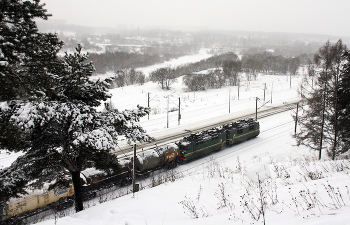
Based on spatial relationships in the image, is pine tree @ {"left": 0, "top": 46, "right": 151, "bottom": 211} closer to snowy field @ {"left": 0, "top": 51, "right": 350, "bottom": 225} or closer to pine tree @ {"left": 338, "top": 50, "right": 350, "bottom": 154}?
snowy field @ {"left": 0, "top": 51, "right": 350, "bottom": 225}

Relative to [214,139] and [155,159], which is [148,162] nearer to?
[155,159]

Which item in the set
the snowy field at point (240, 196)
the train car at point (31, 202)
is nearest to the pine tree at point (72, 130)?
the snowy field at point (240, 196)

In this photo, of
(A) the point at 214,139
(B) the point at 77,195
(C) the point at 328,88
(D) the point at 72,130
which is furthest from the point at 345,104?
(B) the point at 77,195

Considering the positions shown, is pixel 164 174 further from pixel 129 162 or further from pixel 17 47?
pixel 17 47

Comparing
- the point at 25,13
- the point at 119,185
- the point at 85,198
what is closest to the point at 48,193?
the point at 85,198

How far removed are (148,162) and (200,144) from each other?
689 cm

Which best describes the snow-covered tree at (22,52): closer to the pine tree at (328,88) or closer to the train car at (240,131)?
the pine tree at (328,88)

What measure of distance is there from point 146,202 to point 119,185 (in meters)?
8.59

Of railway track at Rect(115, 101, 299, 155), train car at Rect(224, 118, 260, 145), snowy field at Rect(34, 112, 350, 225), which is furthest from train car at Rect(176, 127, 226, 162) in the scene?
snowy field at Rect(34, 112, 350, 225)

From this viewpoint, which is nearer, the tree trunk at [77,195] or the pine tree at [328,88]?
the tree trunk at [77,195]

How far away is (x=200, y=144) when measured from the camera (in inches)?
973

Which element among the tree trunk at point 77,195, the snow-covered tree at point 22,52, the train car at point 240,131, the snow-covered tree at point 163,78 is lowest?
the train car at point 240,131

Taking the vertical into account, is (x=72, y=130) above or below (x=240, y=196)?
above

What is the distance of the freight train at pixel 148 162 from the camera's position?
551 inches
